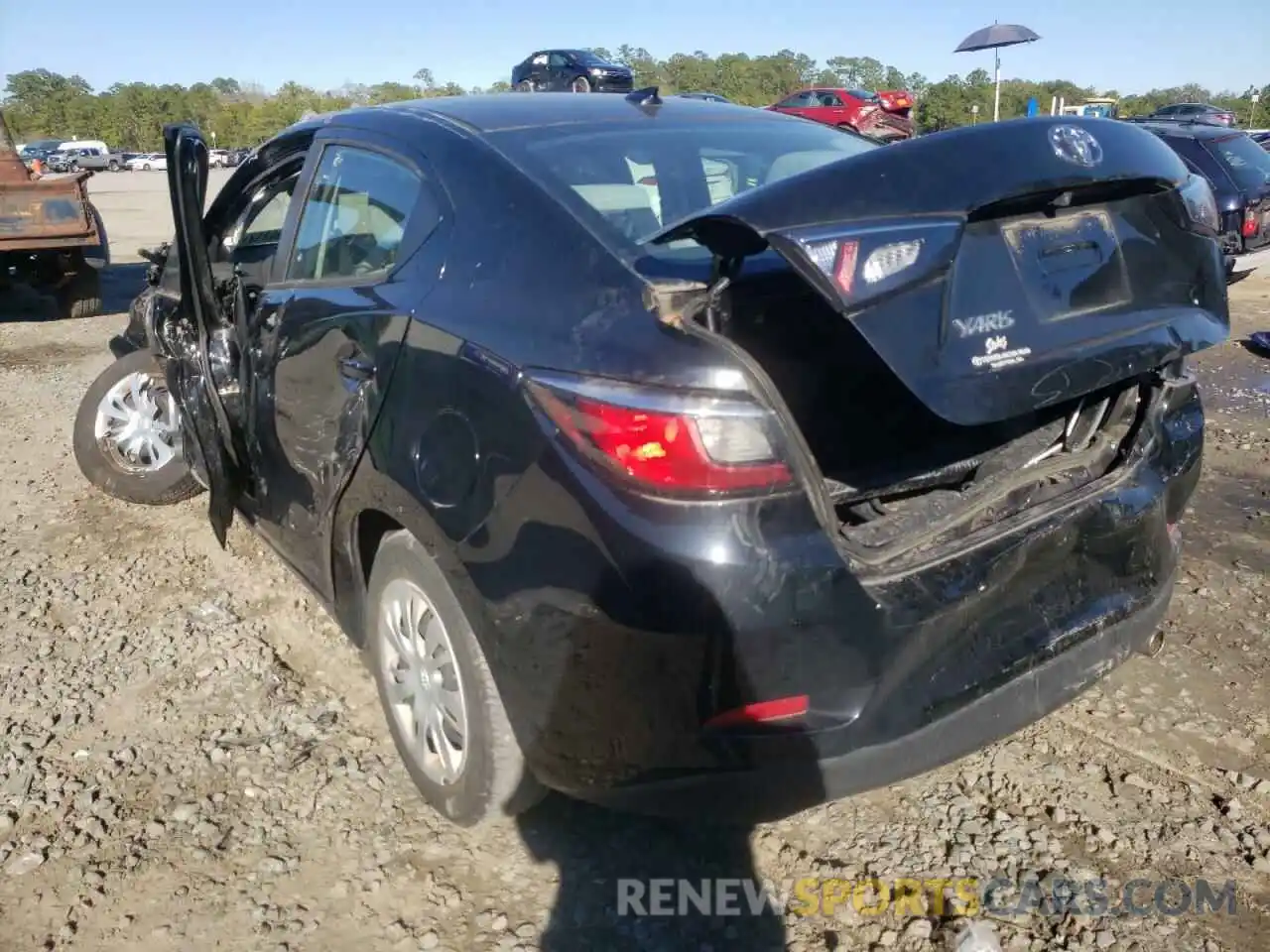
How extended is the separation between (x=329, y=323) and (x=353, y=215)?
388 millimetres

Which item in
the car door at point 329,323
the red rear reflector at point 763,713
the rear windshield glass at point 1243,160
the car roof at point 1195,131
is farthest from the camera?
the car roof at point 1195,131

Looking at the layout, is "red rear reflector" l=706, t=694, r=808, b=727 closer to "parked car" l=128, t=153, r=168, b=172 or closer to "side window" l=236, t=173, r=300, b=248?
"side window" l=236, t=173, r=300, b=248

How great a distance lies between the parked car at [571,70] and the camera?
1931 centimetres

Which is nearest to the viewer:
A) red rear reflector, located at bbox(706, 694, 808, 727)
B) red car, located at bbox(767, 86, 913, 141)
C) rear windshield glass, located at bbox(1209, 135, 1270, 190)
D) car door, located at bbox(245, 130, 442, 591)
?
red rear reflector, located at bbox(706, 694, 808, 727)

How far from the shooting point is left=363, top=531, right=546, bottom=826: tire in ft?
7.54

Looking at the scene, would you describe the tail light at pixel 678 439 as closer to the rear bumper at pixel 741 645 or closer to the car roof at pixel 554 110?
the rear bumper at pixel 741 645

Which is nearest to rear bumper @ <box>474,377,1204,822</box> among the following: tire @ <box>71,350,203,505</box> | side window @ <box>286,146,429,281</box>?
side window @ <box>286,146,429,281</box>

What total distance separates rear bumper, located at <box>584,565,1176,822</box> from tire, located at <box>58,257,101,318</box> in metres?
10.1

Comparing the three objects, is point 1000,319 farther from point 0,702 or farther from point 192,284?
point 0,702

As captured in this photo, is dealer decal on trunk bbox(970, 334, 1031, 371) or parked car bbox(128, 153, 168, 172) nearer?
dealer decal on trunk bbox(970, 334, 1031, 371)

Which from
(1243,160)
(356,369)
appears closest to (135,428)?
(356,369)

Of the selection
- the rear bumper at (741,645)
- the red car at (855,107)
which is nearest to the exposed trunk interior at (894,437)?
the rear bumper at (741,645)

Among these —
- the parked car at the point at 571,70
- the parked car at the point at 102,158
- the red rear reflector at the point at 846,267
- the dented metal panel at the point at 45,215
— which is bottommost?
the parked car at the point at 102,158

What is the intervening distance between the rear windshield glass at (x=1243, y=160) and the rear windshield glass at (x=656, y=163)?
300 inches
